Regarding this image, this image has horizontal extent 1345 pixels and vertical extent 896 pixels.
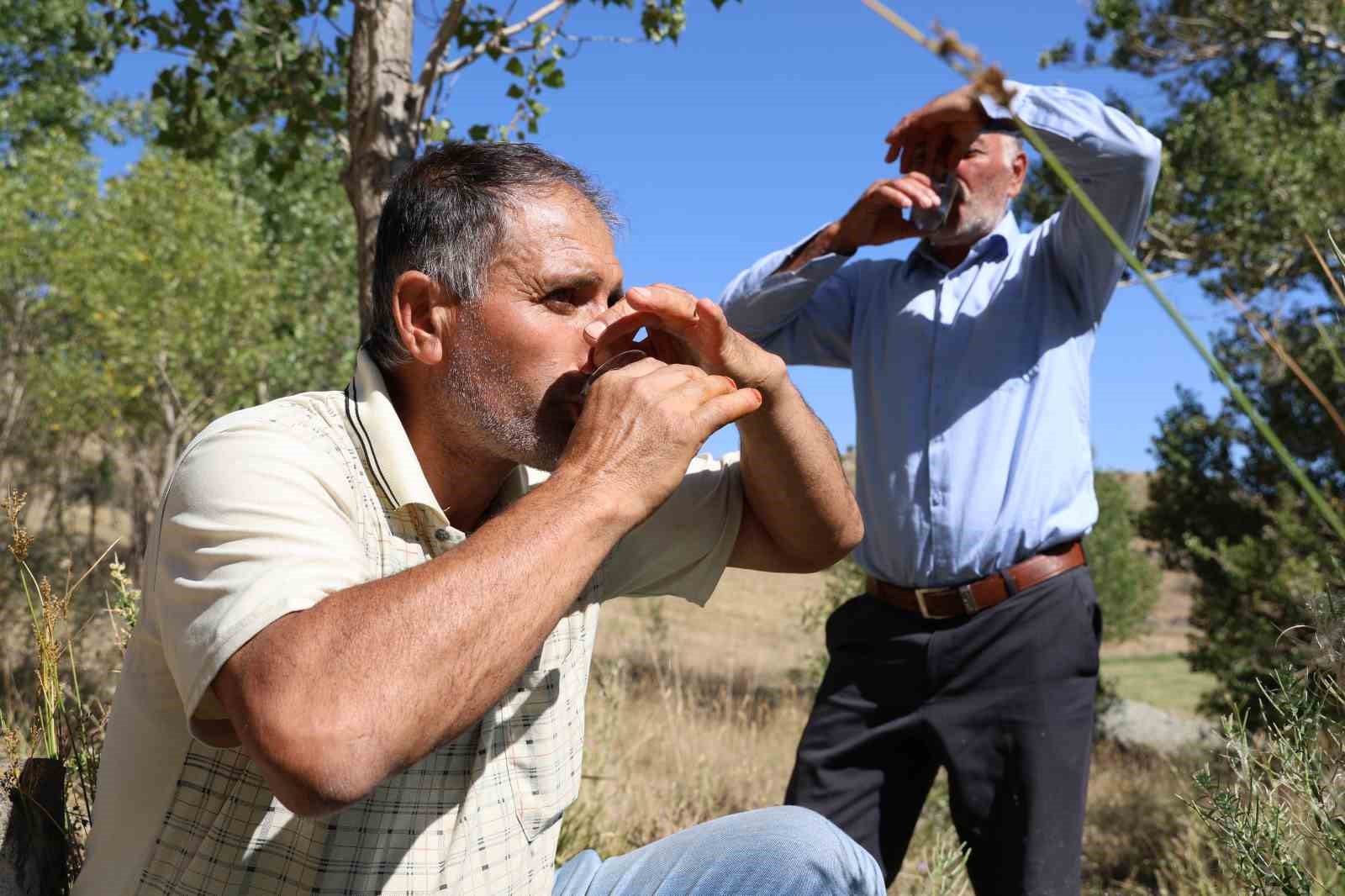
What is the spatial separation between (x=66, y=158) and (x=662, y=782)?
17199 millimetres

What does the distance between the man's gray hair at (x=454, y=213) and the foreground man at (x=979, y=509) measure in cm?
145

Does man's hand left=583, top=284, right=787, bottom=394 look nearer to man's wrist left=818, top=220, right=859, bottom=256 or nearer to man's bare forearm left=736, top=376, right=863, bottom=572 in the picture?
man's bare forearm left=736, top=376, right=863, bottom=572

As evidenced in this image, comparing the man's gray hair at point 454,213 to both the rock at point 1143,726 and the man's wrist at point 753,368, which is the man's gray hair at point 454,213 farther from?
the rock at point 1143,726

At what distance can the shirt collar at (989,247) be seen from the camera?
3.58 metres

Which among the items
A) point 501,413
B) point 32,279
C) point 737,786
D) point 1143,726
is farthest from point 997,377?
point 32,279

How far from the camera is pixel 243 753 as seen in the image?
1.74 m

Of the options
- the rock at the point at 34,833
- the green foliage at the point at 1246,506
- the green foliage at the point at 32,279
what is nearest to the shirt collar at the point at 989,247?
the rock at the point at 34,833

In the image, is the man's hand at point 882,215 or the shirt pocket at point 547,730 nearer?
the shirt pocket at point 547,730

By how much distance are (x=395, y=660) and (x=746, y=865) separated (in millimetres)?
865

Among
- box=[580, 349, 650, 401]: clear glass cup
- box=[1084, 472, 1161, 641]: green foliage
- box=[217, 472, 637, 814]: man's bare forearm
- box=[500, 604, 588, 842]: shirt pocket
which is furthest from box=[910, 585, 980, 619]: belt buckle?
box=[1084, 472, 1161, 641]: green foliage

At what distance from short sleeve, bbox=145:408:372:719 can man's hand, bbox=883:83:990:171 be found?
232cm

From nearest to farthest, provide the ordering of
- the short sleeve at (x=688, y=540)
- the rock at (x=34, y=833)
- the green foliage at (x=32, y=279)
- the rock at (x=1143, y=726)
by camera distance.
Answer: the rock at (x=34, y=833)
the short sleeve at (x=688, y=540)
the rock at (x=1143, y=726)
the green foliage at (x=32, y=279)

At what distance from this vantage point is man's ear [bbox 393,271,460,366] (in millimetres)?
2131

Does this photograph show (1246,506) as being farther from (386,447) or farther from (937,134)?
(386,447)
